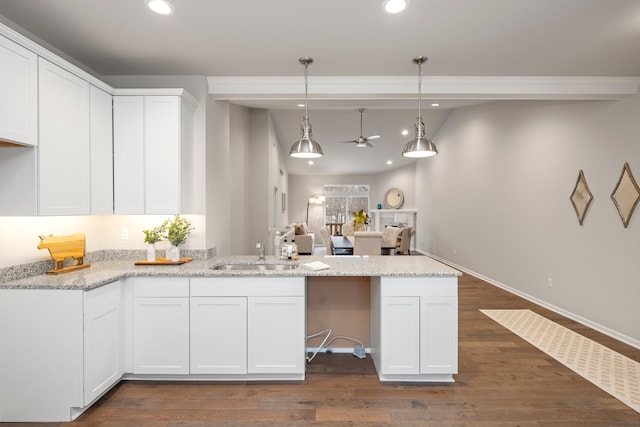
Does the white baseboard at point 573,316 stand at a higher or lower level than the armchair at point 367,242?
lower

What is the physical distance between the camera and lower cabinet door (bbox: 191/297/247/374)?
2.54 meters

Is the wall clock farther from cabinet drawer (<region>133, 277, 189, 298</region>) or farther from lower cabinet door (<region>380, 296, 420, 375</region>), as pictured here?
cabinet drawer (<region>133, 277, 189, 298</region>)

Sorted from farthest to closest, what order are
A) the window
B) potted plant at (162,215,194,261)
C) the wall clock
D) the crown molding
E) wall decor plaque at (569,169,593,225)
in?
the window, the wall clock, wall decor plaque at (569,169,593,225), the crown molding, potted plant at (162,215,194,261)

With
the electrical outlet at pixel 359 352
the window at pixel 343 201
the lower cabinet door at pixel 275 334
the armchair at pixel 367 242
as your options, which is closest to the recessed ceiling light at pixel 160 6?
the lower cabinet door at pixel 275 334

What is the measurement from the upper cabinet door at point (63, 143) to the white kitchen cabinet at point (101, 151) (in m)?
0.05

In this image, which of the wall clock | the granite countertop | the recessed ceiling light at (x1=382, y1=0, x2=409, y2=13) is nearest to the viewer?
the recessed ceiling light at (x1=382, y1=0, x2=409, y2=13)

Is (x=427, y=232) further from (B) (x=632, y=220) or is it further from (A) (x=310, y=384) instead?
(A) (x=310, y=384)

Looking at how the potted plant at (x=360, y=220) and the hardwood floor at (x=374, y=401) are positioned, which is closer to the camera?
the hardwood floor at (x=374, y=401)

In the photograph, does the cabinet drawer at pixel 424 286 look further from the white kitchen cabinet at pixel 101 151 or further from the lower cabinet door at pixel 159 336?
the white kitchen cabinet at pixel 101 151

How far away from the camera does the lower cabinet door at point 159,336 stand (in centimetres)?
255

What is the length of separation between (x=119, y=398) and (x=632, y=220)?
5.01 meters

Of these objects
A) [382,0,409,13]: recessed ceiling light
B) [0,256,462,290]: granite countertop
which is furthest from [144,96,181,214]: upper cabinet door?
[382,0,409,13]: recessed ceiling light

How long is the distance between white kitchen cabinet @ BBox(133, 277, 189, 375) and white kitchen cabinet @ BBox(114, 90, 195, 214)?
73 centimetres

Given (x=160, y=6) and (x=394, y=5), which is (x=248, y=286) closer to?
(x=160, y=6)
